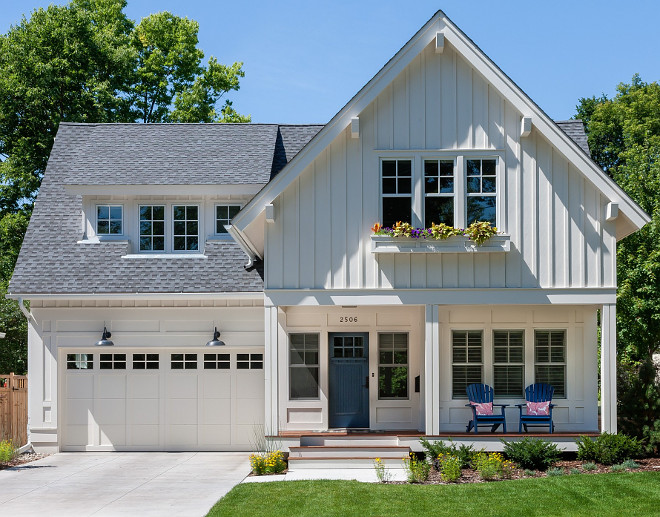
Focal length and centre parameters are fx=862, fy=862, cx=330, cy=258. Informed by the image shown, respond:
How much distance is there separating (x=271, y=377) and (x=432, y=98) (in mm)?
6052

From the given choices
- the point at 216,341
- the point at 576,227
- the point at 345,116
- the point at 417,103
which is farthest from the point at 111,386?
the point at 576,227

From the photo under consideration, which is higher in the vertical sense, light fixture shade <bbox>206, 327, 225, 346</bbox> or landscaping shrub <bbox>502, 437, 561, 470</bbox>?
light fixture shade <bbox>206, 327, 225, 346</bbox>

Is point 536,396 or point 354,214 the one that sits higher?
point 354,214

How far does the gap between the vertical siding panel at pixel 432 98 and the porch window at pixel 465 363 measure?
413 centimetres

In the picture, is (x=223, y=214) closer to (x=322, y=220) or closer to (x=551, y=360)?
(x=322, y=220)

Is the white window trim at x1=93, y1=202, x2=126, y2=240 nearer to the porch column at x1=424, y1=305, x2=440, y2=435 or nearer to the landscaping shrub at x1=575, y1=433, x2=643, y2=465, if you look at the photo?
the porch column at x1=424, y1=305, x2=440, y2=435

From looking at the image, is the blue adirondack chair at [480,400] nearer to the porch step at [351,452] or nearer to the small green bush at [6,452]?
the porch step at [351,452]

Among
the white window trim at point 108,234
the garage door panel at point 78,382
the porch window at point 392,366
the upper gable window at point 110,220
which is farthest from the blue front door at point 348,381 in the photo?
the upper gable window at point 110,220

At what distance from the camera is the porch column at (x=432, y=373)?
15906 millimetres

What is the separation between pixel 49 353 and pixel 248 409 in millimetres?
4488

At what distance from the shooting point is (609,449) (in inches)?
599

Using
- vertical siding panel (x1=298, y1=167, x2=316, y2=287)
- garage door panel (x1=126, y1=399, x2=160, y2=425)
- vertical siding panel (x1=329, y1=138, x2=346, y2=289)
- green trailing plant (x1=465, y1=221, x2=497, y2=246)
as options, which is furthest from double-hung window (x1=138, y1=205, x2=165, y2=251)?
green trailing plant (x1=465, y1=221, x2=497, y2=246)

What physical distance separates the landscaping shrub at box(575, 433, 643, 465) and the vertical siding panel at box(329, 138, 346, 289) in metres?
5.26

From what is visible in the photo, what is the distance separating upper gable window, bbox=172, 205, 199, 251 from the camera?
1980 cm
